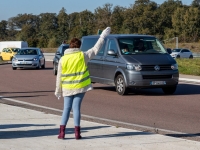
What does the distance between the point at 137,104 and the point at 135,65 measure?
7.12ft

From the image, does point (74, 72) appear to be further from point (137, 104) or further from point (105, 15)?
point (105, 15)

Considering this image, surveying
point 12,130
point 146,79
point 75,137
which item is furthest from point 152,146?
point 146,79

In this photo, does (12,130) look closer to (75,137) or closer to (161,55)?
(75,137)

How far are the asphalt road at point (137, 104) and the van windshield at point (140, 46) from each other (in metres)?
1.42

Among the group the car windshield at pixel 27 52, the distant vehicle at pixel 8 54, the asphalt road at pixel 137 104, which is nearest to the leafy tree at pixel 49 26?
the distant vehicle at pixel 8 54

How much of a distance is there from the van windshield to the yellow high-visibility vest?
337 inches

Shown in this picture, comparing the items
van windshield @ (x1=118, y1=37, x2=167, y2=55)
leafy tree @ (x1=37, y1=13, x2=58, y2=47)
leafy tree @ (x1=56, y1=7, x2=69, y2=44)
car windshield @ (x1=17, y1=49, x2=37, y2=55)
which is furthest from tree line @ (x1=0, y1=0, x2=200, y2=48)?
van windshield @ (x1=118, y1=37, x2=167, y2=55)

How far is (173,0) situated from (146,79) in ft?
259

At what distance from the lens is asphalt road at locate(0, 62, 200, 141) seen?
1159 cm

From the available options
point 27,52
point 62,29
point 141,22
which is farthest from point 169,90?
point 62,29

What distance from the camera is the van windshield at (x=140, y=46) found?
17.4m

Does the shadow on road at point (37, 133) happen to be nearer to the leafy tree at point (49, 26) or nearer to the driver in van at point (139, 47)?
the driver in van at point (139, 47)

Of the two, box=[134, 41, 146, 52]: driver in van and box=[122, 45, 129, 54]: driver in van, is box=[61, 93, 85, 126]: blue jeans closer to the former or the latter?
box=[122, 45, 129, 54]: driver in van

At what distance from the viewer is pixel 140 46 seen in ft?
57.3
